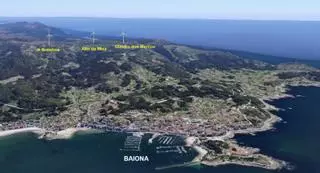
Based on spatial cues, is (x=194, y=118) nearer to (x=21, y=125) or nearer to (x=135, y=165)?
(x=135, y=165)

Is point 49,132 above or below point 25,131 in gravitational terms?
above

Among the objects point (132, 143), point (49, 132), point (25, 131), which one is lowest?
point (25, 131)

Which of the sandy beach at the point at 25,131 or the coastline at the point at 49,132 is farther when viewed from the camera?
the sandy beach at the point at 25,131

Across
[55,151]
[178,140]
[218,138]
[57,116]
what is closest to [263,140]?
[218,138]

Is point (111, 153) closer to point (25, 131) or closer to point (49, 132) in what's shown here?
point (49, 132)

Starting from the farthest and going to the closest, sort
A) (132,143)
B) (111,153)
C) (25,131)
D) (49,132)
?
(25,131)
(49,132)
(132,143)
(111,153)

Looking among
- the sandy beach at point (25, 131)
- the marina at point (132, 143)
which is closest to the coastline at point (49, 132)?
the sandy beach at point (25, 131)

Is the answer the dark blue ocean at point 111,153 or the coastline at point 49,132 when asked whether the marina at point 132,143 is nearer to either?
the dark blue ocean at point 111,153

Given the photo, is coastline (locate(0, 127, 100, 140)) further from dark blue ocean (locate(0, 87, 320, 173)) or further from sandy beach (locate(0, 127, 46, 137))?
dark blue ocean (locate(0, 87, 320, 173))

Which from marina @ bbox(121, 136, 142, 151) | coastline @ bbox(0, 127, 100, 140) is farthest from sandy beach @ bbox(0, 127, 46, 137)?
marina @ bbox(121, 136, 142, 151)

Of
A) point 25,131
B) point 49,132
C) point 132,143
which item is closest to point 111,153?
point 132,143
